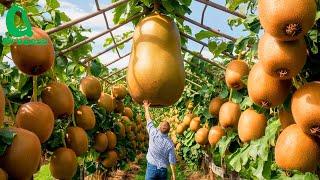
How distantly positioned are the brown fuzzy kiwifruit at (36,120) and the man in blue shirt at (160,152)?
15.0ft

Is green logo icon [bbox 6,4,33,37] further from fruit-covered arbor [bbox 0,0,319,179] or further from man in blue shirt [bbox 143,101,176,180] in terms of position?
man in blue shirt [bbox 143,101,176,180]

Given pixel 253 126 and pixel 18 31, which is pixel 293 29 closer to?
pixel 253 126

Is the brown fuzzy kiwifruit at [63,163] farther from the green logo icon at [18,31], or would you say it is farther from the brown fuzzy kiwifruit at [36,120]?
the green logo icon at [18,31]

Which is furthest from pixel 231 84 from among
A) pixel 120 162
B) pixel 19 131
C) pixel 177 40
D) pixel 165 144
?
pixel 120 162

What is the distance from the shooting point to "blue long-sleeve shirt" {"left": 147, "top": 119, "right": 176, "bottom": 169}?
756 centimetres

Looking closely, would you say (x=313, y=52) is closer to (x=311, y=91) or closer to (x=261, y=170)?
(x=311, y=91)

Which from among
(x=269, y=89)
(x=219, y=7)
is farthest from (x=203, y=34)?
(x=269, y=89)

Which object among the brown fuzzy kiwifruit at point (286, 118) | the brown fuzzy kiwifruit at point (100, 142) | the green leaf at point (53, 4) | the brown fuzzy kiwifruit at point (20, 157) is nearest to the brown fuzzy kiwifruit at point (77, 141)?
the green leaf at point (53, 4)

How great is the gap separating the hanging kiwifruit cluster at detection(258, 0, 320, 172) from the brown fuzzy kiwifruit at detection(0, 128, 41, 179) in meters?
1.23

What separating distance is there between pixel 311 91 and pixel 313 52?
263 millimetres

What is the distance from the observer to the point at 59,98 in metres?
3.42

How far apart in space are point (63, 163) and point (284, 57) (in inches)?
104

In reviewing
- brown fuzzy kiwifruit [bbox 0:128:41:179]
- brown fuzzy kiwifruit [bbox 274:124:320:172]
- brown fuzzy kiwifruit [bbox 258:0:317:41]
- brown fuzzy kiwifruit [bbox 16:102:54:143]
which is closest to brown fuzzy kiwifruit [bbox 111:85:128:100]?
brown fuzzy kiwifruit [bbox 16:102:54:143]

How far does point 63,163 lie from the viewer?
4.05 metres
